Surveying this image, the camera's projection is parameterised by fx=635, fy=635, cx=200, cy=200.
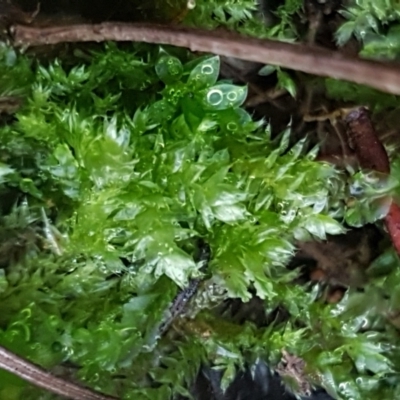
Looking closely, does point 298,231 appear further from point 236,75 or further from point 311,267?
point 236,75

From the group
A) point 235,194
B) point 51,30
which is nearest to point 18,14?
point 51,30

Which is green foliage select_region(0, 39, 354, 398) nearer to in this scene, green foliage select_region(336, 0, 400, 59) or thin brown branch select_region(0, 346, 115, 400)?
thin brown branch select_region(0, 346, 115, 400)

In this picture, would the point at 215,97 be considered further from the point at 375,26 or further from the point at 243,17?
the point at 375,26

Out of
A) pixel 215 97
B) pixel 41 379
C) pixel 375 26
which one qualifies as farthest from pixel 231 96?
pixel 41 379

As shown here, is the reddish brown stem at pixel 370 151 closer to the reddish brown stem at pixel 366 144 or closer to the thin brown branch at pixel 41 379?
the reddish brown stem at pixel 366 144

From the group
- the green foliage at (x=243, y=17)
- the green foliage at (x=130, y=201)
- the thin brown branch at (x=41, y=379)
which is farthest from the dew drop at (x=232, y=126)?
the thin brown branch at (x=41, y=379)

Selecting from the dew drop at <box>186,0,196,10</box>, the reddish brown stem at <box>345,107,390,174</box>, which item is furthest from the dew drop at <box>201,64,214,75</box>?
the reddish brown stem at <box>345,107,390,174</box>

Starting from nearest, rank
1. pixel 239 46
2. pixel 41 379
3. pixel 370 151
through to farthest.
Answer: pixel 239 46 → pixel 41 379 → pixel 370 151

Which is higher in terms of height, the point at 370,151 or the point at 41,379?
the point at 370,151
